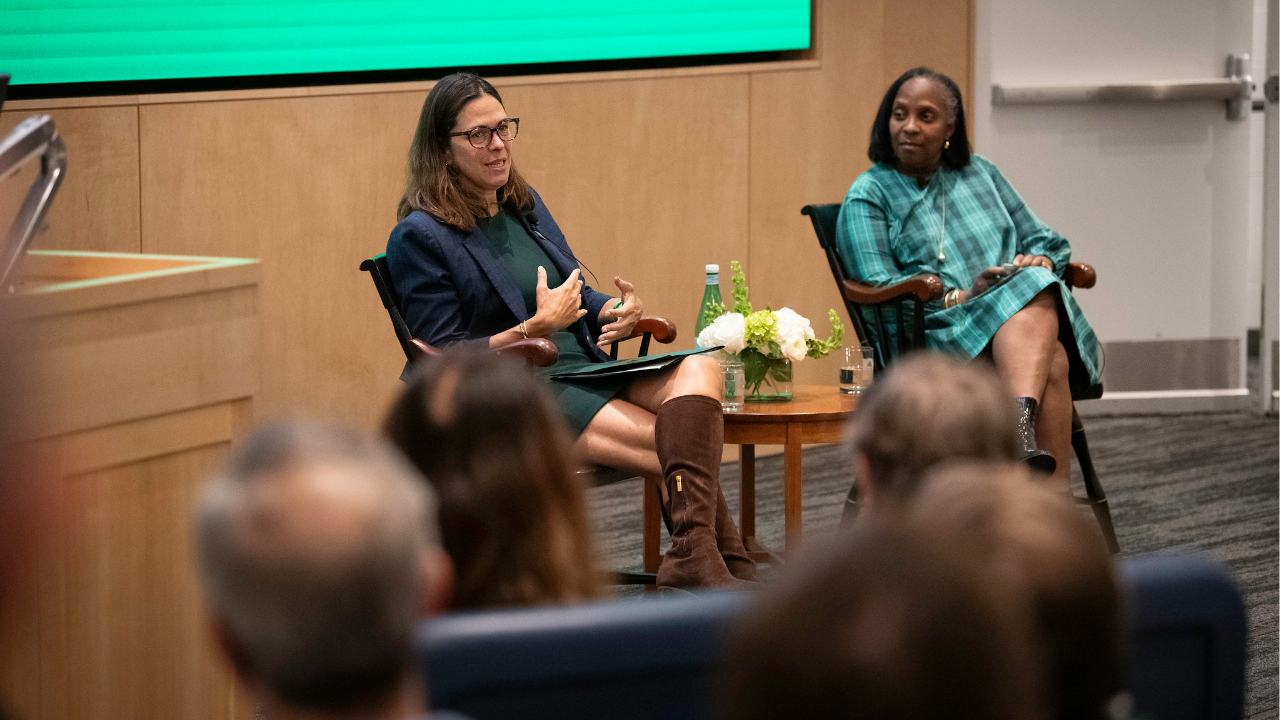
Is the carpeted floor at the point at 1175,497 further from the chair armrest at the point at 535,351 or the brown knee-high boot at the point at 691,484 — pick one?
the chair armrest at the point at 535,351

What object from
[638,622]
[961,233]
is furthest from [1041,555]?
[961,233]

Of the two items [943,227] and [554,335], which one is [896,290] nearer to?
[943,227]

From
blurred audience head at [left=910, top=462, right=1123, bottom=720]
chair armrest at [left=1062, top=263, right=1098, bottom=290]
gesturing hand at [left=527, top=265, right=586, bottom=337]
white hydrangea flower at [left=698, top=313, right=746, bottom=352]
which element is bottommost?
blurred audience head at [left=910, top=462, right=1123, bottom=720]

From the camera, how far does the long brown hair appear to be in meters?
3.18

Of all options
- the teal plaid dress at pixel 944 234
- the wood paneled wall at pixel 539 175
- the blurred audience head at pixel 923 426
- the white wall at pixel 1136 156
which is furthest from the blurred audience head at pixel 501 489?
the white wall at pixel 1136 156

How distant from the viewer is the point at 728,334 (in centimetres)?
320

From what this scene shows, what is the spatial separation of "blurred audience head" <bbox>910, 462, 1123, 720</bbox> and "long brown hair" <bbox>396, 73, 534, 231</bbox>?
241 centimetres

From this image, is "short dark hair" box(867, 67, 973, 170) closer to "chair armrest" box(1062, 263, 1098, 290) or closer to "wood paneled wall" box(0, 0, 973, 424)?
"chair armrest" box(1062, 263, 1098, 290)

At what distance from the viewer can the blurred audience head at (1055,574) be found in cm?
86

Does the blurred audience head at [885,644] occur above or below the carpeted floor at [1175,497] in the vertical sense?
above

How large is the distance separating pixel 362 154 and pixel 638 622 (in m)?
Result: 3.57

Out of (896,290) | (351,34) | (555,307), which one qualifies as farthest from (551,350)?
(351,34)

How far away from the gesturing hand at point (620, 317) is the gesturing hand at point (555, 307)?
0.17 m

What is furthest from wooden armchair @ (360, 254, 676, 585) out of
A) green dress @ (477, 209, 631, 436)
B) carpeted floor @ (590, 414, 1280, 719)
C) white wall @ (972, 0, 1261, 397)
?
white wall @ (972, 0, 1261, 397)
